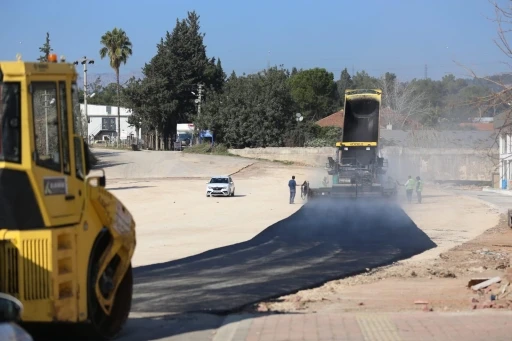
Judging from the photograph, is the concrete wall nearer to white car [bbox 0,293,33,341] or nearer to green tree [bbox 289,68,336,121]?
green tree [bbox 289,68,336,121]

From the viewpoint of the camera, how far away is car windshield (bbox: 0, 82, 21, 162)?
8422 millimetres

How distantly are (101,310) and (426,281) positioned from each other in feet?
28.8

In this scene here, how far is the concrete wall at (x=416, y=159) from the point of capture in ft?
225

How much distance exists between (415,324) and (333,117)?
104 m

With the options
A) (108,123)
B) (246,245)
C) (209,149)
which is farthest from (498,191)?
(108,123)

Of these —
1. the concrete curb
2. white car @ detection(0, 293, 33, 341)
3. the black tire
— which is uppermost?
→ white car @ detection(0, 293, 33, 341)

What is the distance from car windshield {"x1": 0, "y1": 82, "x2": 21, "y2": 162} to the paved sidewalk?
11.2 ft

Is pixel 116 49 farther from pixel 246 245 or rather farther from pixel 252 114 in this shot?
pixel 246 245

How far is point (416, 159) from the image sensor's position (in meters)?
71.1

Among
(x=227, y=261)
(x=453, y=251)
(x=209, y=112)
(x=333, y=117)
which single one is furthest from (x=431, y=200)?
(x=333, y=117)

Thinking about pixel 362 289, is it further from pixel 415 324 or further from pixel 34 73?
pixel 34 73

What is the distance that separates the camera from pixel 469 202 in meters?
47.9

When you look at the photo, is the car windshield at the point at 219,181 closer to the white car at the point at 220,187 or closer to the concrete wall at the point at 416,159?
the white car at the point at 220,187

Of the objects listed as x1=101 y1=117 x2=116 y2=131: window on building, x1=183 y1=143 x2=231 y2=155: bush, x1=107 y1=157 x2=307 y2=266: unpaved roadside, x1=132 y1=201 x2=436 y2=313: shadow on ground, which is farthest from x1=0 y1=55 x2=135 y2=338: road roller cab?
x1=101 y1=117 x2=116 y2=131: window on building
